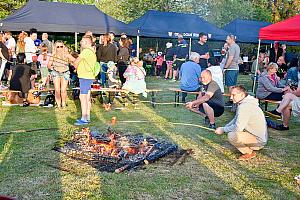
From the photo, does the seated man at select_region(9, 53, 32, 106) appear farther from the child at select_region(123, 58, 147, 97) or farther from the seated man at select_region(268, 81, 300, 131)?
the seated man at select_region(268, 81, 300, 131)

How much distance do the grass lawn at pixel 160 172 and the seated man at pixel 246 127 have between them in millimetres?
214

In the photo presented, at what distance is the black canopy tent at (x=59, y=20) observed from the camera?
12373 millimetres

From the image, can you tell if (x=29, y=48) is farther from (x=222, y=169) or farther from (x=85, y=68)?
(x=222, y=169)

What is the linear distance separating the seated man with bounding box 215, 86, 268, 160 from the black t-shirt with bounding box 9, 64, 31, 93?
200 inches

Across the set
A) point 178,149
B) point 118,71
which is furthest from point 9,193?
point 118,71

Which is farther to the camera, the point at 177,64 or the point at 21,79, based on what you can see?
the point at 177,64

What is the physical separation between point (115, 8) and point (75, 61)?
74.6 feet

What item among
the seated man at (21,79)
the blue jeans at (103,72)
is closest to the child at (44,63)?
the seated man at (21,79)

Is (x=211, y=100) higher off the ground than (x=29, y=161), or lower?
higher

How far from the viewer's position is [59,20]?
13.2 metres

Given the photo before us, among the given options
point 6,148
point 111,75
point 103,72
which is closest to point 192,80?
point 111,75

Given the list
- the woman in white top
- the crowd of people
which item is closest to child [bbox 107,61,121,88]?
the crowd of people

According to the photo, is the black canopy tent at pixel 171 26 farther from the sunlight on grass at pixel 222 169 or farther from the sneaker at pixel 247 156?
the sneaker at pixel 247 156

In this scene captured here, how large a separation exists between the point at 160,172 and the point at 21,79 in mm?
5121
